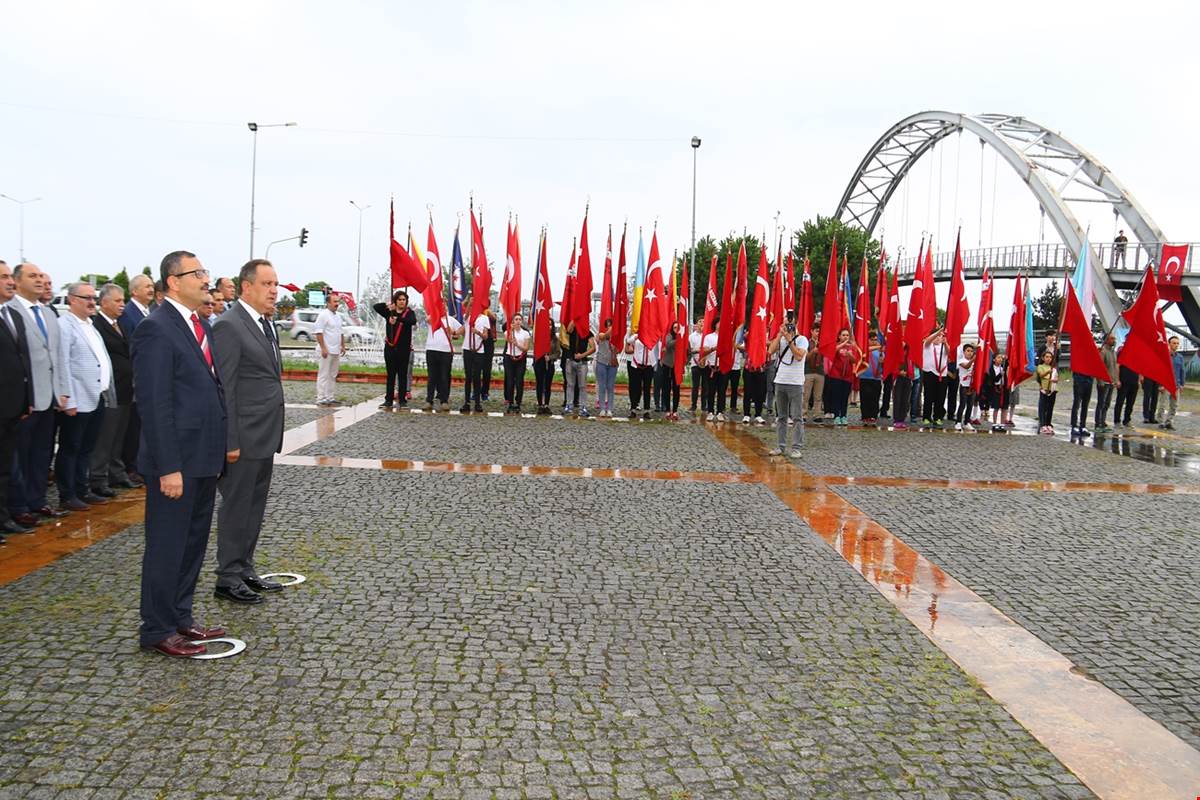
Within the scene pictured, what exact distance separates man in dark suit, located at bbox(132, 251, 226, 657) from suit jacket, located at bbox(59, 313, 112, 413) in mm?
3338

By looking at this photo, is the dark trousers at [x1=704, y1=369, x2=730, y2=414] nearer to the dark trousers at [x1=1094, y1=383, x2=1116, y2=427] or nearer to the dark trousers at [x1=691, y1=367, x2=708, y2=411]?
the dark trousers at [x1=691, y1=367, x2=708, y2=411]

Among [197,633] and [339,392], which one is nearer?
[197,633]

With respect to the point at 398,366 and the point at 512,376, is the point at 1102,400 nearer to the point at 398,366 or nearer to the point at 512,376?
the point at 512,376

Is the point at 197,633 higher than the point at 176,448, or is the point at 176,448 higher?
the point at 176,448

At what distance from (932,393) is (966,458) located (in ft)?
15.4

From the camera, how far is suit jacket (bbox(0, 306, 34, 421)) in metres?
6.22

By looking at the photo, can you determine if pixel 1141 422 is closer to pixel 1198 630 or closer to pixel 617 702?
pixel 1198 630

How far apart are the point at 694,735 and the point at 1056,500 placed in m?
6.89

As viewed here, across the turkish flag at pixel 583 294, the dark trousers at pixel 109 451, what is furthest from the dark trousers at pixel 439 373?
the dark trousers at pixel 109 451

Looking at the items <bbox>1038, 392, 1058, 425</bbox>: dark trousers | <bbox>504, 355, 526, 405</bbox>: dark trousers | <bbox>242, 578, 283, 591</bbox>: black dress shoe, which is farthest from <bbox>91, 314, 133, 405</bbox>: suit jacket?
<bbox>1038, 392, 1058, 425</bbox>: dark trousers

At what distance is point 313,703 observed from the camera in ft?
12.2

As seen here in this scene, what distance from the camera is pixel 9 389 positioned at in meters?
6.26

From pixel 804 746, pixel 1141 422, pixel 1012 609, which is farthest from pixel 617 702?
pixel 1141 422

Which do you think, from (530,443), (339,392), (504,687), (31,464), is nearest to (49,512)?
(31,464)
